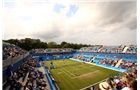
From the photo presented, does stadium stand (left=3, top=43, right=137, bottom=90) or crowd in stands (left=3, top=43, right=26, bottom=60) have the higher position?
crowd in stands (left=3, top=43, right=26, bottom=60)

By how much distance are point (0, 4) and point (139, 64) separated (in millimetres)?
5676

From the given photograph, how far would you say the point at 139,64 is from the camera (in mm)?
3119

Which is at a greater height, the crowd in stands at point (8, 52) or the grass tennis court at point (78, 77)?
the crowd in stands at point (8, 52)

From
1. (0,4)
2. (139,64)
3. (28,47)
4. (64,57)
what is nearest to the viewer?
(139,64)

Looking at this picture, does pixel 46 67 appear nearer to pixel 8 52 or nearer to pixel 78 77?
pixel 78 77

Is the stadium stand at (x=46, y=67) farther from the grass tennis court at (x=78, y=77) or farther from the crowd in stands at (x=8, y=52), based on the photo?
the grass tennis court at (x=78, y=77)

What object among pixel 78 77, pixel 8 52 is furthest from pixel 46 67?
→ pixel 8 52

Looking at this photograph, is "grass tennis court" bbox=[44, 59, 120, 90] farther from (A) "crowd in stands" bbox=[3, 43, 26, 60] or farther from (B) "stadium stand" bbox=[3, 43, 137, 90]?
(A) "crowd in stands" bbox=[3, 43, 26, 60]

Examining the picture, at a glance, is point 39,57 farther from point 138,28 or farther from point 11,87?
point 138,28

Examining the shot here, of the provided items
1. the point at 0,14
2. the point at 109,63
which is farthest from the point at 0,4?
the point at 109,63

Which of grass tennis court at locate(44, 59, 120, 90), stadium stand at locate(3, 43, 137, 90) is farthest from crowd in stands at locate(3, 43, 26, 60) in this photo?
grass tennis court at locate(44, 59, 120, 90)

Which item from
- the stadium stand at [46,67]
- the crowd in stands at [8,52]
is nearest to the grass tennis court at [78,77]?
the stadium stand at [46,67]

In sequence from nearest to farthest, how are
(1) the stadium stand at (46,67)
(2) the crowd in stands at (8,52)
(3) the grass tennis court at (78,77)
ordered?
(1) the stadium stand at (46,67) → (2) the crowd in stands at (8,52) → (3) the grass tennis court at (78,77)

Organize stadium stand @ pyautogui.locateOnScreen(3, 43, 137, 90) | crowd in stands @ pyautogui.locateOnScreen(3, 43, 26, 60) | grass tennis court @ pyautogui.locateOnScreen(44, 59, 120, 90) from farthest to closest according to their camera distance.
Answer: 1. grass tennis court @ pyautogui.locateOnScreen(44, 59, 120, 90)
2. crowd in stands @ pyautogui.locateOnScreen(3, 43, 26, 60)
3. stadium stand @ pyautogui.locateOnScreen(3, 43, 137, 90)
